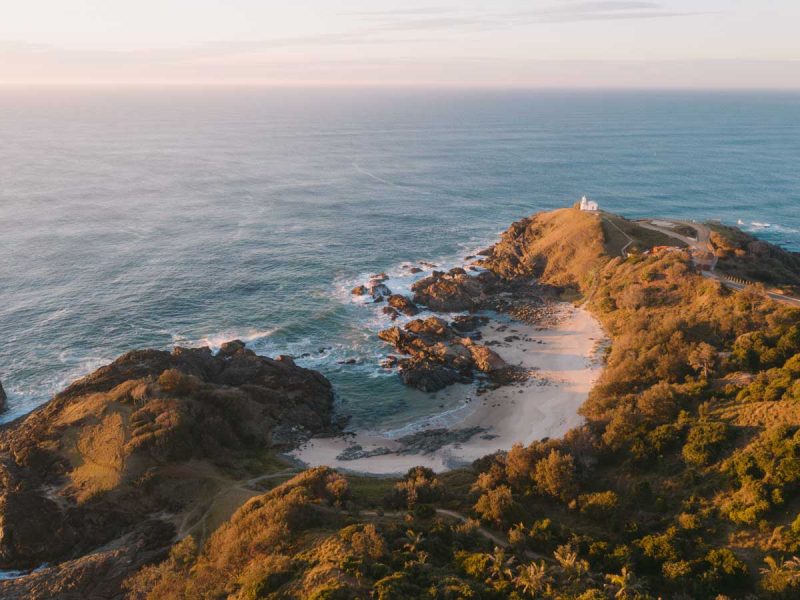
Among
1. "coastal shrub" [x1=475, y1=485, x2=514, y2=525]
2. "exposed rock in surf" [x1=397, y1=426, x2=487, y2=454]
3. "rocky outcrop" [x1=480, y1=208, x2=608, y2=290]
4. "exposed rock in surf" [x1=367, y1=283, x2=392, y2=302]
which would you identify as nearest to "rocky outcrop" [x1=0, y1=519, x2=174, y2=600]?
"coastal shrub" [x1=475, y1=485, x2=514, y2=525]

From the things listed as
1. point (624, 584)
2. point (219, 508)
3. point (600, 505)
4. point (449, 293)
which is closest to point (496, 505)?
point (600, 505)

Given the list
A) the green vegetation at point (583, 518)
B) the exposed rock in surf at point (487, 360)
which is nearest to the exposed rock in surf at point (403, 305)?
the exposed rock in surf at point (487, 360)

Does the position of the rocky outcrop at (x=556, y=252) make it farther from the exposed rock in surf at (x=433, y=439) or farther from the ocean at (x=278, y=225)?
the exposed rock in surf at (x=433, y=439)

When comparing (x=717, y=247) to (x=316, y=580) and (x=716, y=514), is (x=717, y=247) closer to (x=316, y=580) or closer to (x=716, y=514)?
(x=716, y=514)

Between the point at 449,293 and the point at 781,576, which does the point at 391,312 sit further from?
the point at 781,576

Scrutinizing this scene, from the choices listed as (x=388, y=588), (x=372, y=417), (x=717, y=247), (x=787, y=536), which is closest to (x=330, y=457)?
(x=372, y=417)

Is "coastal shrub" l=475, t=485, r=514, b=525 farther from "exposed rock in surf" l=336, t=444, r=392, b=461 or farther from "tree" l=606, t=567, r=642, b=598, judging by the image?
"exposed rock in surf" l=336, t=444, r=392, b=461
